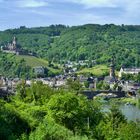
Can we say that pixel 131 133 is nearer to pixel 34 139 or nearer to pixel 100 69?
pixel 34 139

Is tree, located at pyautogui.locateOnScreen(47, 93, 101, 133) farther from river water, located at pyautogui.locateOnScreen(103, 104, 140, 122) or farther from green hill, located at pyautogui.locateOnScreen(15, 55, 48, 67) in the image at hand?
green hill, located at pyautogui.locateOnScreen(15, 55, 48, 67)

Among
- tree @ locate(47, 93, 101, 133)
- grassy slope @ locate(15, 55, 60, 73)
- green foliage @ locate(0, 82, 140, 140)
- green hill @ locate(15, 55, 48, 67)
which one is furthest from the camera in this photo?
green hill @ locate(15, 55, 48, 67)

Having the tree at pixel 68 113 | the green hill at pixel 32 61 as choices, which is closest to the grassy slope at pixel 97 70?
the green hill at pixel 32 61

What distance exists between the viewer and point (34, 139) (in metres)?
19.5

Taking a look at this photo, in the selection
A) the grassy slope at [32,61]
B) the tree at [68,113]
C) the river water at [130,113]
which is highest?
the tree at [68,113]

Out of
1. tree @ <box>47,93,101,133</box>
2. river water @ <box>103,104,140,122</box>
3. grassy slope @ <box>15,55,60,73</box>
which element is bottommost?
river water @ <box>103,104,140,122</box>

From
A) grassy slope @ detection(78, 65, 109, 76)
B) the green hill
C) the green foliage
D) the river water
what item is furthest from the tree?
the green hill

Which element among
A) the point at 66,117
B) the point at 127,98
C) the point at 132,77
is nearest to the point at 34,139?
the point at 66,117

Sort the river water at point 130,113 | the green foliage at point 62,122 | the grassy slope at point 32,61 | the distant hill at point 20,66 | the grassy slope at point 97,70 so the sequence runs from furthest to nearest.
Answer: the grassy slope at point 32,61 < the distant hill at point 20,66 < the grassy slope at point 97,70 < the river water at point 130,113 < the green foliage at point 62,122

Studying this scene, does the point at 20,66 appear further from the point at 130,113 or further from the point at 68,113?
the point at 68,113

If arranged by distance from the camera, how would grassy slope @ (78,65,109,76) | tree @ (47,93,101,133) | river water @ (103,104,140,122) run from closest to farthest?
tree @ (47,93,101,133), river water @ (103,104,140,122), grassy slope @ (78,65,109,76)

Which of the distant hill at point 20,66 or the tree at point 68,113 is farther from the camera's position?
the distant hill at point 20,66

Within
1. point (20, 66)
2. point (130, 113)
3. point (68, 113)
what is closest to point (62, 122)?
point (68, 113)

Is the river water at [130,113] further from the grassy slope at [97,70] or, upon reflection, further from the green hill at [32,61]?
the green hill at [32,61]
